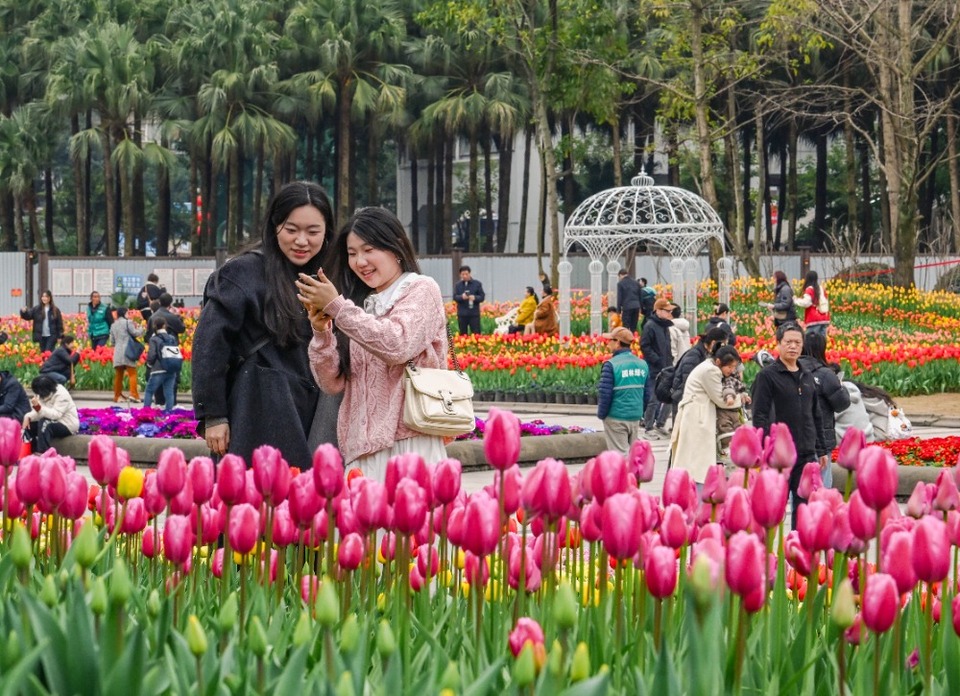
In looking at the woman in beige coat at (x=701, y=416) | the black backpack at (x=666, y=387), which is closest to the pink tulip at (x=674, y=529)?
the woman in beige coat at (x=701, y=416)

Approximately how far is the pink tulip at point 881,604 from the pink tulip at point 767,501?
512mm

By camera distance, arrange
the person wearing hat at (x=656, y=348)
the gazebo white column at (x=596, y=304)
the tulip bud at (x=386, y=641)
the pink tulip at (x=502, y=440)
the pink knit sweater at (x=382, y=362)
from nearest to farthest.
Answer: the tulip bud at (x=386, y=641)
the pink tulip at (x=502, y=440)
the pink knit sweater at (x=382, y=362)
the person wearing hat at (x=656, y=348)
the gazebo white column at (x=596, y=304)

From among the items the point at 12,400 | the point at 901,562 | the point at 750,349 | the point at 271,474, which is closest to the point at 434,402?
the point at 271,474

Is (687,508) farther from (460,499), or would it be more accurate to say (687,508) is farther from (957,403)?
(957,403)

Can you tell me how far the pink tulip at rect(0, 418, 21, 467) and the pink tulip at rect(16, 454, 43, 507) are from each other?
9.2 inches

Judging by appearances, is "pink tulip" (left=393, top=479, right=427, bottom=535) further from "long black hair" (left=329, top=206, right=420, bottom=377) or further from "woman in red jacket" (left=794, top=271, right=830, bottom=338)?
"woman in red jacket" (left=794, top=271, right=830, bottom=338)

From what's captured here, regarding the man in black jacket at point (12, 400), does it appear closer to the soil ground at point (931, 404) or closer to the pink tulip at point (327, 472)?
the soil ground at point (931, 404)

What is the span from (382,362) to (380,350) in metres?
0.19

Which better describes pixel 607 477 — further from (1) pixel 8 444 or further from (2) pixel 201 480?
(1) pixel 8 444

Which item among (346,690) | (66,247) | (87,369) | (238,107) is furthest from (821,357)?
(66,247)

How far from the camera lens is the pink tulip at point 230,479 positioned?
3.18 metres

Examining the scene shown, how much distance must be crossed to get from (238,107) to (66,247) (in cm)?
1677

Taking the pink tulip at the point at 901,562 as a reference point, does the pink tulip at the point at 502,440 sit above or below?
above

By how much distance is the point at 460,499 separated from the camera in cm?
349
